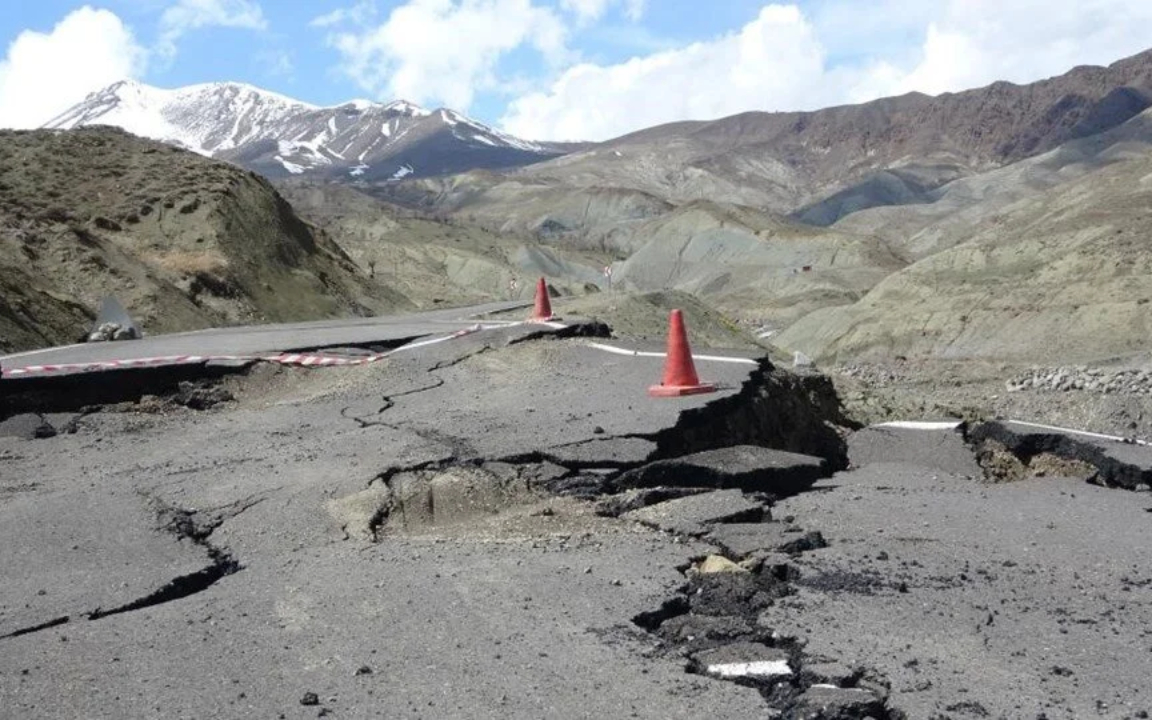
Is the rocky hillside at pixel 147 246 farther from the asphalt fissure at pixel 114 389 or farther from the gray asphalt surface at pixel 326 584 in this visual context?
the gray asphalt surface at pixel 326 584

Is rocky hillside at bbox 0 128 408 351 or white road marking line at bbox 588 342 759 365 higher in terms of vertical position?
rocky hillside at bbox 0 128 408 351

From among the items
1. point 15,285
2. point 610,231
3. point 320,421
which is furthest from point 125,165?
point 610,231

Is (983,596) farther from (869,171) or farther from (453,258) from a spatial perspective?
(869,171)

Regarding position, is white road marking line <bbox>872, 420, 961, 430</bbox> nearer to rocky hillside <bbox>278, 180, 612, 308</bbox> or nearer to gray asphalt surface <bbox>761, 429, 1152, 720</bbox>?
gray asphalt surface <bbox>761, 429, 1152, 720</bbox>

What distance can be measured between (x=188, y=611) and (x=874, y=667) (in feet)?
8.79

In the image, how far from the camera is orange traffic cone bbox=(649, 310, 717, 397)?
8.41 m

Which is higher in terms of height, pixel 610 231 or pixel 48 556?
pixel 610 231

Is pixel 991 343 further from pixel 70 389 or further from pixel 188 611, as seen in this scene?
pixel 188 611

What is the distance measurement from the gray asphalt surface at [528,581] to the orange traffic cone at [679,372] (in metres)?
0.20

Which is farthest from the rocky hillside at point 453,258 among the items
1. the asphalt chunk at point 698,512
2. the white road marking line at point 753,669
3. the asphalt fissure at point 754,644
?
the white road marking line at point 753,669

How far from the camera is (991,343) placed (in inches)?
1341

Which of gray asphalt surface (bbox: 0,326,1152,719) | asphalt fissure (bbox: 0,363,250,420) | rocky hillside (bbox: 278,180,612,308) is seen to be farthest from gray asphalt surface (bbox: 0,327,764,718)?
rocky hillside (bbox: 278,180,612,308)

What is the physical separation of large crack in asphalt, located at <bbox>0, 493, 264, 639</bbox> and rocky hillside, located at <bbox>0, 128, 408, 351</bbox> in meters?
11.1

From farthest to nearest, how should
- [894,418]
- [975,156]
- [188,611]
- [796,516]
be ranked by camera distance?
[975,156], [894,418], [796,516], [188,611]
